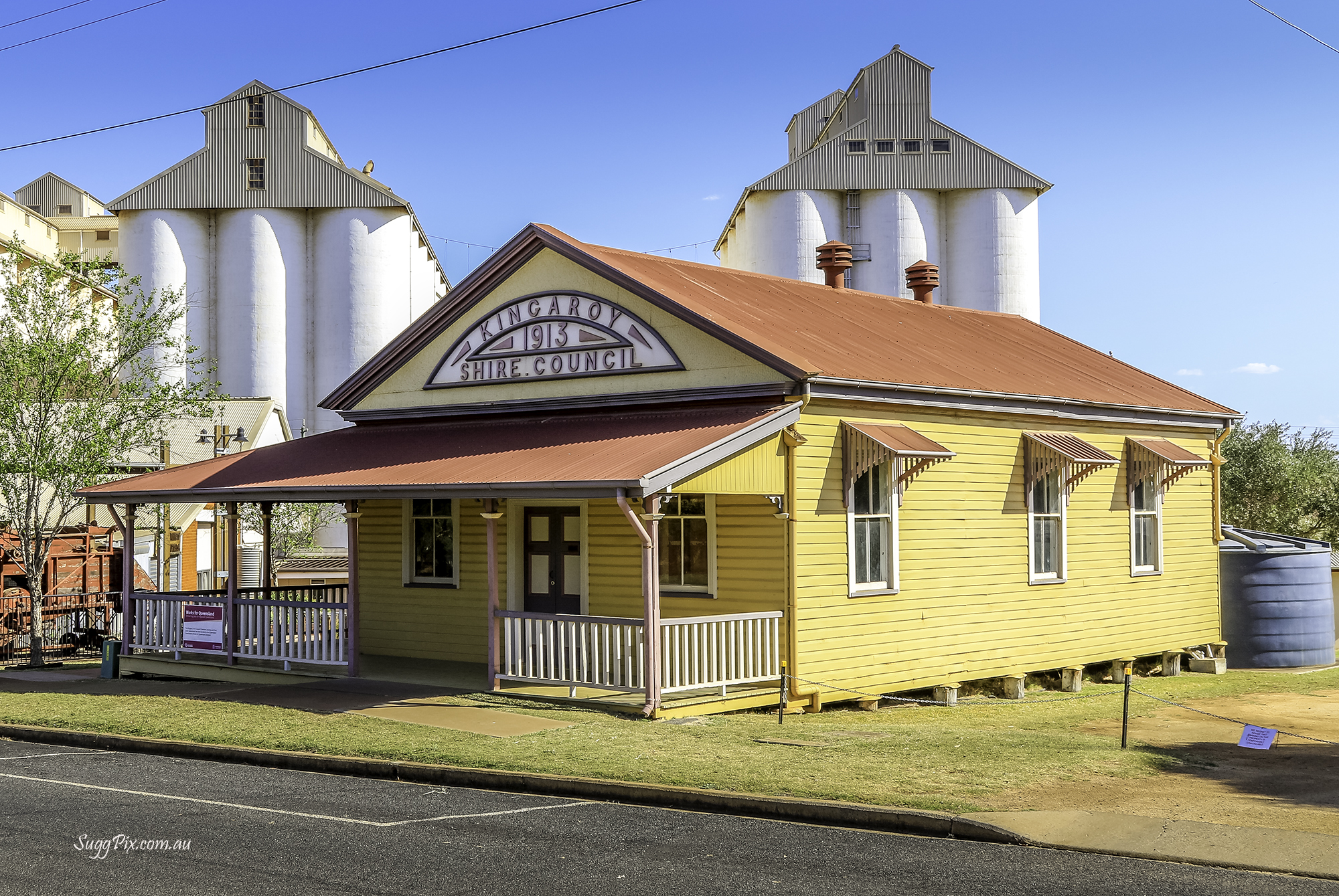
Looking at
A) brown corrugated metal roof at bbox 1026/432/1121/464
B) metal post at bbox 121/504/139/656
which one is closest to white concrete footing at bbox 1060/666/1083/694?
brown corrugated metal roof at bbox 1026/432/1121/464

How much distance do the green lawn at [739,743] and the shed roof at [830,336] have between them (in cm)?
446

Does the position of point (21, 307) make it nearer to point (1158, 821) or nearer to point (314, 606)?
point (314, 606)

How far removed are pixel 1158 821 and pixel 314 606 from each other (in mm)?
12600

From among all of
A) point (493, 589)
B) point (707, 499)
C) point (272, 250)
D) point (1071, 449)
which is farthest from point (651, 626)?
point (272, 250)

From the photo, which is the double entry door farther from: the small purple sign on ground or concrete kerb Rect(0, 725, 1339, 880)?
the small purple sign on ground

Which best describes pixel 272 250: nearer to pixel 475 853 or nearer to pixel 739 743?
pixel 739 743

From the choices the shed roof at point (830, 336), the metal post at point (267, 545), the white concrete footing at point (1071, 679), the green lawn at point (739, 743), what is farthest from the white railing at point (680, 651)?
the metal post at point (267, 545)

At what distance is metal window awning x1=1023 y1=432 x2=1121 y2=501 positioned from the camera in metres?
19.6

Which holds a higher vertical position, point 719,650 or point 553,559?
point 553,559

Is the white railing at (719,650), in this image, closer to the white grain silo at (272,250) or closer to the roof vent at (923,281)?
the roof vent at (923,281)

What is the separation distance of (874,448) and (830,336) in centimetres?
293

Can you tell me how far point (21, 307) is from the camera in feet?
73.0

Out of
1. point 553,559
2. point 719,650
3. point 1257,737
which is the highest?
point 553,559

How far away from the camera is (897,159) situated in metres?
63.7
